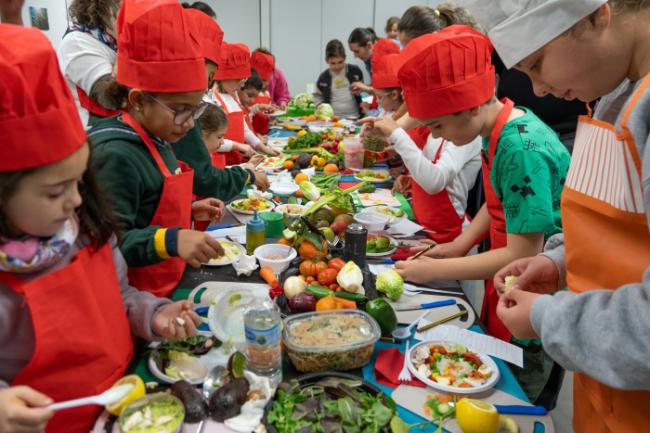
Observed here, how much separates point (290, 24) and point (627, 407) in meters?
10.3

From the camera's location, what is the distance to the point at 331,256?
2.12 metres

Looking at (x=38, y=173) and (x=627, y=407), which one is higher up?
(x=38, y=173)

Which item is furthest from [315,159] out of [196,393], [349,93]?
[349,93]

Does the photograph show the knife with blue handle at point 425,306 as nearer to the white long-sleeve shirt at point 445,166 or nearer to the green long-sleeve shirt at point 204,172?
the white long-sleeve shirt at point 445,166

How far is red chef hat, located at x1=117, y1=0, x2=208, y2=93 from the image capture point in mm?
1705

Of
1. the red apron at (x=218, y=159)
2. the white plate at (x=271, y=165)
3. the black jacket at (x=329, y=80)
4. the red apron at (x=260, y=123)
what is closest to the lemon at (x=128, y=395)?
the red apron at (x=218, y=159)

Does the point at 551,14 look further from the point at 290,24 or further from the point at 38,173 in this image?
the point at 290,24

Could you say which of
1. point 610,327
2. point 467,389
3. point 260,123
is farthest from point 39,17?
point 610,327

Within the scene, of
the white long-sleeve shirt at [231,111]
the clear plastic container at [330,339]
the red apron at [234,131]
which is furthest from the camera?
the red apron at [234,131]

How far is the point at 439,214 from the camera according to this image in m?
2.91

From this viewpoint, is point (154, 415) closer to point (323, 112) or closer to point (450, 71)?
point (450, 71)

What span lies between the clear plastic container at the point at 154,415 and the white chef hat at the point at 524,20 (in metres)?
1.20

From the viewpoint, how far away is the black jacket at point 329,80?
794cm

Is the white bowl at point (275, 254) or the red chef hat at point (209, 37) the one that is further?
the red chef hat at point (209, 37)
